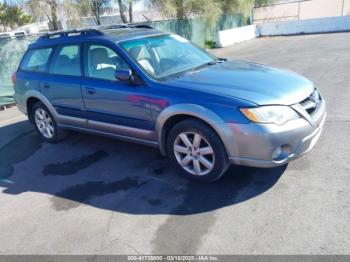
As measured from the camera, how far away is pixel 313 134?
339 centimetres

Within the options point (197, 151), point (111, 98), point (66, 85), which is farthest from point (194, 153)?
point (66, 85)

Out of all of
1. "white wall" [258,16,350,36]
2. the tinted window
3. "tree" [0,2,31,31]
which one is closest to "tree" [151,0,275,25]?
"white wall" [258,16,350,36]

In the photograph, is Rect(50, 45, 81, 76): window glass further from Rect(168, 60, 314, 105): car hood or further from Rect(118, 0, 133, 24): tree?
Rect(118, 0, 133, 24): tree

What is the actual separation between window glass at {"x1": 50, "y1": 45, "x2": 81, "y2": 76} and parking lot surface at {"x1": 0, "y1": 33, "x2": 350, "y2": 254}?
1.26 meters

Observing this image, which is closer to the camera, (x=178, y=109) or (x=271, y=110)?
(x=271, y=110)

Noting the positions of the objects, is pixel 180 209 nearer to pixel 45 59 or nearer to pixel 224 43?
pixel 45 59

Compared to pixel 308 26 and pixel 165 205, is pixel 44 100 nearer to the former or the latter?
pixel 165 205

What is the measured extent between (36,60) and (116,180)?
2811mm

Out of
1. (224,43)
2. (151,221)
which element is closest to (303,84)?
(151,221)

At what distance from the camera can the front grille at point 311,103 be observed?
3410mm

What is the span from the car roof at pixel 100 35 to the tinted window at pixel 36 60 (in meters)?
0.13

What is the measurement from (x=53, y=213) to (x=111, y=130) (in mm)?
1365

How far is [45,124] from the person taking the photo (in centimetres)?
560

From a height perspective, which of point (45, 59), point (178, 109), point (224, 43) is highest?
point (45, 59)
